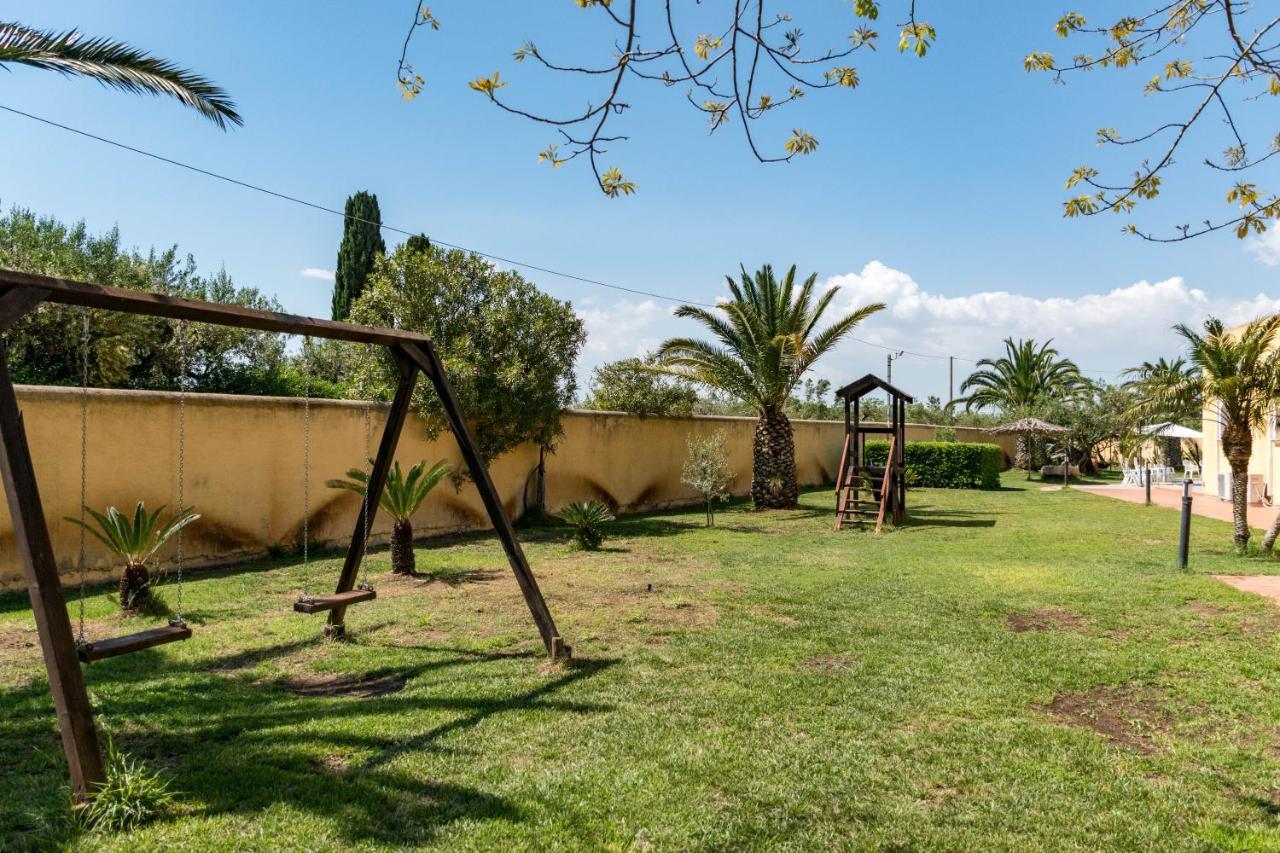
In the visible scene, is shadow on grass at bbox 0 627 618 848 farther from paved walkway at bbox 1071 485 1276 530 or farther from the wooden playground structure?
paved walkway at bbox 1071 485 1276 530

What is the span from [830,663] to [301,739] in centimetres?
353

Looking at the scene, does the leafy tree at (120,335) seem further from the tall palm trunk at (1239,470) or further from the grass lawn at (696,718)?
the tall palm trunk at (1239,470)

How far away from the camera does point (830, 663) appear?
19.0ft

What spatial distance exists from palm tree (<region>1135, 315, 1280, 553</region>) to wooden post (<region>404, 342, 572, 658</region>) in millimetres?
10282

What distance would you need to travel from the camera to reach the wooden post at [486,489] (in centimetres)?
556

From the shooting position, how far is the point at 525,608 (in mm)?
7621

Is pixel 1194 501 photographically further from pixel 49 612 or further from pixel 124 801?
pixel 49 612

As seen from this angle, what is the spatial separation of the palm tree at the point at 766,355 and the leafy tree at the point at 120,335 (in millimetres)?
9611

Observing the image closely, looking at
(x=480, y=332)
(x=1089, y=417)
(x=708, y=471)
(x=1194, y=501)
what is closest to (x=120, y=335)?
(x=480, y=332)

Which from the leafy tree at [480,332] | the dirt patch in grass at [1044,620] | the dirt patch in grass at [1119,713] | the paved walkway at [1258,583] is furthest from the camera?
the leafy tree at [480,332]

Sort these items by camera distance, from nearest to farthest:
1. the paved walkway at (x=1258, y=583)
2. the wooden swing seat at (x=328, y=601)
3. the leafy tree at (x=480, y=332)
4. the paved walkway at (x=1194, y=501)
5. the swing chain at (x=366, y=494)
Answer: the wooden swing seat at (x=328, y=601) < the swing chain at (x=366, y=494) < the paved walkway at (x=1258, y=583) < the leafy tree at (x=480, y=332) < the paved walkway at (x=1194, y=501)

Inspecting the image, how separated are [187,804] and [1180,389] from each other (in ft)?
43.2

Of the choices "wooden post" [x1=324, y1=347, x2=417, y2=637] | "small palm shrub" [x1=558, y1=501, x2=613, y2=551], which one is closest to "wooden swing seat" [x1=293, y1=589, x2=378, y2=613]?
"wooden post" [x1=324, y1=347, x2=417, y2=637]

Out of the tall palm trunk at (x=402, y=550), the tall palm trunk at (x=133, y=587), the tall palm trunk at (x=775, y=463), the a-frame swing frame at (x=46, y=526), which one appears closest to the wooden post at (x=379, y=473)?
the a-frame swing frame at (x=46, y=526)
